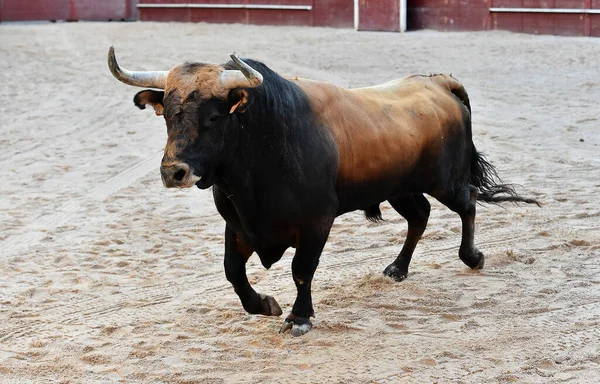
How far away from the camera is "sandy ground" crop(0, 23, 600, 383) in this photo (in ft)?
15.9

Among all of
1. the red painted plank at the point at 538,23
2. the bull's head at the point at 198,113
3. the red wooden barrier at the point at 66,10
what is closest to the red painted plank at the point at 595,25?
the red painted plank at the point at 538,23

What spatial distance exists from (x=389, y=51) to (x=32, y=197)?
1006 cm

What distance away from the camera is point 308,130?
5.12 metres

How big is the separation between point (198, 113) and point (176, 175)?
305 millimetres

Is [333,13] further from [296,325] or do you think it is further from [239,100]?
[239,100]

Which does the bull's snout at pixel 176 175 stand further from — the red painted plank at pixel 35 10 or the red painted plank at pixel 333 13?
the red painted plank at pixel 35 10

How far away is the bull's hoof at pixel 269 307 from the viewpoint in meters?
5.39

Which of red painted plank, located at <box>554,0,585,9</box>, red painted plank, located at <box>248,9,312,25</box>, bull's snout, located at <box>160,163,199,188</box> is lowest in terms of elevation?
bull's snout, located at <box>160,163,199,188</box>

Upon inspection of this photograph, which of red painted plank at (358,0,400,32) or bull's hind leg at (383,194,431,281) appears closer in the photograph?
bull's hind leg at (383,194,431,281)

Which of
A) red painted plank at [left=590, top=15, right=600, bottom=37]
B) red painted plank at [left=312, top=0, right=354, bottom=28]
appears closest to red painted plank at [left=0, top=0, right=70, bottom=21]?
red painted plank at [left=312, top=0, right=354, bottom=28]

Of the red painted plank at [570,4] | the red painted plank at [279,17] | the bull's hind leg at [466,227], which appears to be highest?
the red painted plank at [570,4]

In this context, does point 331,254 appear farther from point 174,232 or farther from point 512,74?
point 512,74

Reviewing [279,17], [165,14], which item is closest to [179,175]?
[279,17]

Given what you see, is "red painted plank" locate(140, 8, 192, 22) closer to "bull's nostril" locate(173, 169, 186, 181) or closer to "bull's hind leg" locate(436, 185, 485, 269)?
"bull's hind leg" locate(436, 185, 485, 269)
